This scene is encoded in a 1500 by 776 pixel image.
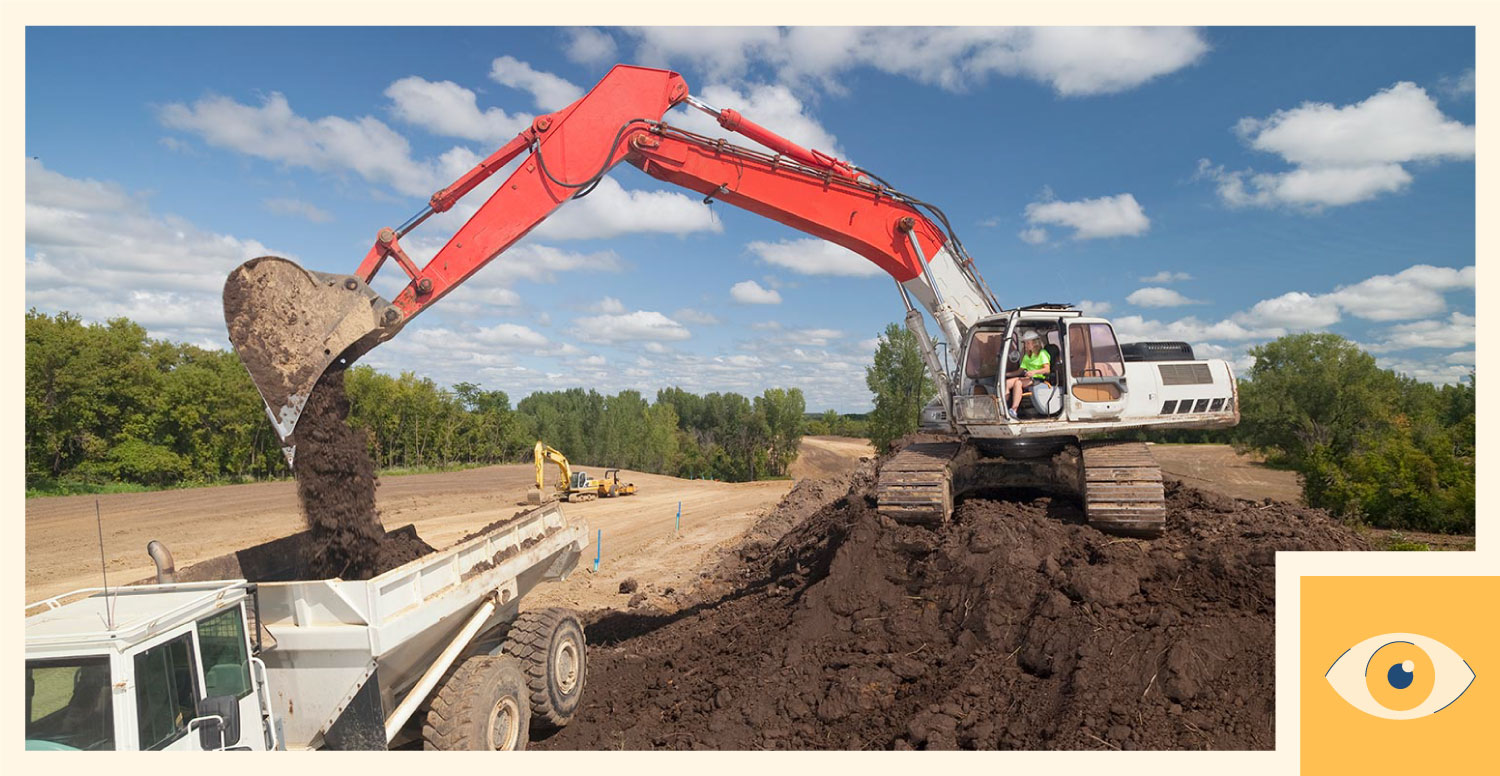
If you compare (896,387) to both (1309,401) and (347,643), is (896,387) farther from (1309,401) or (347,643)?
(347,643)

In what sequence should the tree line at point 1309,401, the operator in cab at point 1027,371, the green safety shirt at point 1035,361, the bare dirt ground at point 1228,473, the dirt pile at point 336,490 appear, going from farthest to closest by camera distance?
1. the tree line at point 1309,401
2. the bare dirt ground at point 1228,473
3. the green safety shirt at point 1035,361
4. the operator in cab at point 1027,371
5. the dirt pile at point 336,490

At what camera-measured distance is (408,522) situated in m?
23.4

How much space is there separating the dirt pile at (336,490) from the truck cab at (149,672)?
5.71 feet

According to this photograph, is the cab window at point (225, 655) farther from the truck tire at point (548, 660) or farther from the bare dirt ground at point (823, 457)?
the bare dirt ground at point (823, 457)

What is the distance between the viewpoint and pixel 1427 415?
956 inches

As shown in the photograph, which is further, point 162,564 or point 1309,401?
point 1309,401

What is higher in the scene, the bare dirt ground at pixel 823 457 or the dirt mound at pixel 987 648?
the dirt mound at pixel 987 648

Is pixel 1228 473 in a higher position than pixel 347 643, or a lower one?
lower

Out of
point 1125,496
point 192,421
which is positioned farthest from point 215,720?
point 192,421

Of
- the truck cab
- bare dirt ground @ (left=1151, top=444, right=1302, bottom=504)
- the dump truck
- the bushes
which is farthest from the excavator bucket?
bare dirt ground @ (left=1151, top=444, right=1302, bottom=504)

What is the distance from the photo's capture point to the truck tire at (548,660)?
6.12 meters

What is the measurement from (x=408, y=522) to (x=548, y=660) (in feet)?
63.3

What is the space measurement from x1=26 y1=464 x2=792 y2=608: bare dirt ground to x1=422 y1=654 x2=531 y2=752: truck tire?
19.8 ft

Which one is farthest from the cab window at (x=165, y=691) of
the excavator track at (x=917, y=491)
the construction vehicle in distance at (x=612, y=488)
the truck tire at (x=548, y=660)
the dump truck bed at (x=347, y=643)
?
the construction vehicle in distance at (x=612, y=488)
